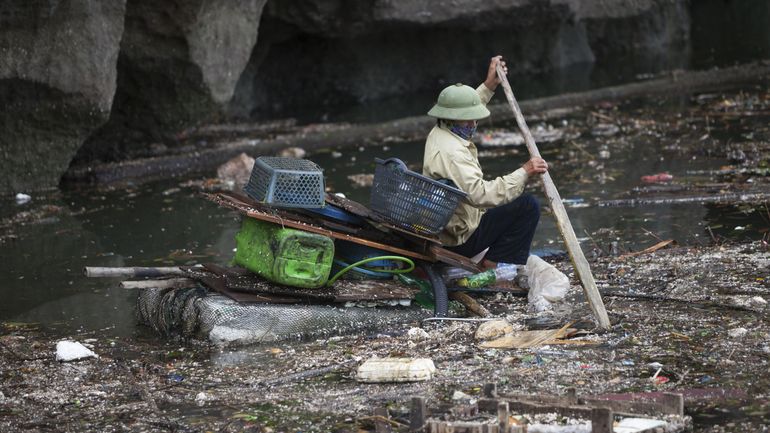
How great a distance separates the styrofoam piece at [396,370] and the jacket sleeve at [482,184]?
1.30 m

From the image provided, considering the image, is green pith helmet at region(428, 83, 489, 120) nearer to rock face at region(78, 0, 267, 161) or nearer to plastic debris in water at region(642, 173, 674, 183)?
plastic debris in water at region(642, 173, 674, 183)

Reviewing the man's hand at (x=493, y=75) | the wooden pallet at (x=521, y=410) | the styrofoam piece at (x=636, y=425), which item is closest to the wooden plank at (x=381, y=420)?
the wooden pallet at (x=521, y=410)

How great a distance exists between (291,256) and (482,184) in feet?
3.96

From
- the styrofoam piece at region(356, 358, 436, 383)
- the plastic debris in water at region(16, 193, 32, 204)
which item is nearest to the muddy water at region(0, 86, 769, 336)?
the plastic debris in water at region(16, 193, 32, 204)

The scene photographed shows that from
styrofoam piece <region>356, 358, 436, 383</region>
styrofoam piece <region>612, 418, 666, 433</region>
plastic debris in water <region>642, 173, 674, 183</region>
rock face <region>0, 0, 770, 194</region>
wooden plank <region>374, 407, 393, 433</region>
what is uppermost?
rock face <region>0, 0, 770, 194</region>

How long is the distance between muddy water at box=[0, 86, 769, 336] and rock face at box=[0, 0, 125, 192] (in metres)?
0.43

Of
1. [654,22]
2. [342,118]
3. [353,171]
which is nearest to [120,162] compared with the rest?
[353,171]

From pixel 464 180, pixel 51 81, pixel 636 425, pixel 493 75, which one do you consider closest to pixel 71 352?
pixel 464 180

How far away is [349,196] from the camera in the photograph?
1066 cm

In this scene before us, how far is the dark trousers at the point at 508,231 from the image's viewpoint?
7.10 metres

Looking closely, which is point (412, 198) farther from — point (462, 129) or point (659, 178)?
point (659, 178)

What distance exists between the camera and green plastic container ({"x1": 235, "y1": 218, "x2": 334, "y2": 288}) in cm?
658

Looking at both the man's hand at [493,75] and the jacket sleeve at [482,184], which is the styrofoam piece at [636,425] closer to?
the jacket sleeve at [482,184]

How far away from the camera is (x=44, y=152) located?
11594 millimetres
